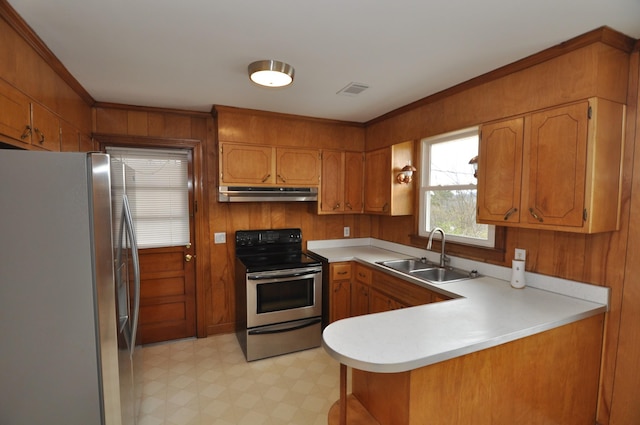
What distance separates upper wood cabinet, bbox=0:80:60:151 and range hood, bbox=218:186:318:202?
1.31 metres

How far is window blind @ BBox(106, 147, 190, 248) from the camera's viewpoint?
3105mm

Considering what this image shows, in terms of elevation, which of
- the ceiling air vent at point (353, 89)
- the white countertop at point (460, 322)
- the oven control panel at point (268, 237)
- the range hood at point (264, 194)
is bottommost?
the white countertop at point (460, 322)

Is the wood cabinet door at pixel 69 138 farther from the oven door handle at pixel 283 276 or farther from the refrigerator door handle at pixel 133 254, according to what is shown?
the oven door handle at pixel 283 276

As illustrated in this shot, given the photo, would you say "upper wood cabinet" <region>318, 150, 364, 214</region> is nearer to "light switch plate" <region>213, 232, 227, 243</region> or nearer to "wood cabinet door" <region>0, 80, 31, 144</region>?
"light switch plate" <region>213, 232, 227, 243</region>

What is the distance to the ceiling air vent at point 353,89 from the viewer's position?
2453 mm

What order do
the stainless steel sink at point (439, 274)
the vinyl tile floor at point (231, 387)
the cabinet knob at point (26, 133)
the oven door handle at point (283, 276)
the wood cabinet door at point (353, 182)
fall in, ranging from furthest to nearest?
the wood cabinet door at point (353, 182), the oven door handle at point (283, 276), the stainless steel sink at point (439, 274), the vinyl tile floor at point (231, 387), the cabinet knob at point (26, 133)

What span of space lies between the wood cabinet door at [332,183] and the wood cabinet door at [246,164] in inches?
23.4

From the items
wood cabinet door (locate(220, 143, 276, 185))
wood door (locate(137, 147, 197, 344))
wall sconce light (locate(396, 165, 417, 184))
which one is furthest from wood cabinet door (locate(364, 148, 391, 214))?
wood door (locate(137, 147, 197, 344))

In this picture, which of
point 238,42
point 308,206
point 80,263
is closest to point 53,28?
point 238,42

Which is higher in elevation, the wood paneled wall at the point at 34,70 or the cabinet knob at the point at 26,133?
the wood paneled wall at the point at 34,70

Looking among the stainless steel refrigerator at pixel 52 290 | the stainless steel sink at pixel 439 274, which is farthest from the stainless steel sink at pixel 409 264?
the stainless steel refrigerator at pixel 52 290

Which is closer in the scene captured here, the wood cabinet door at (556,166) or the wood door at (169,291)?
the wood cabinet door at (556,166)

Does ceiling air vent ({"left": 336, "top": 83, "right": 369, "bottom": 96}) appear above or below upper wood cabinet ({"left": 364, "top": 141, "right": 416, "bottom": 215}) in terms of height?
above

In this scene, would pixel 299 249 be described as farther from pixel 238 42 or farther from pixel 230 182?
pixel 238 42
